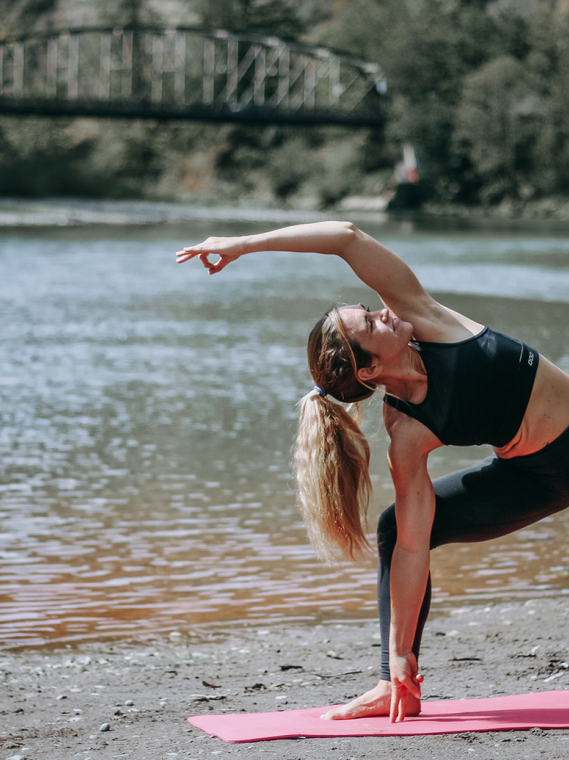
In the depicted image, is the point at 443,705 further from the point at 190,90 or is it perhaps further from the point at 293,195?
the point at 190,90

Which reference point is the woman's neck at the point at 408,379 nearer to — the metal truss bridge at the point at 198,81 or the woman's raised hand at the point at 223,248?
the woman's raised hand at the point at 223,248

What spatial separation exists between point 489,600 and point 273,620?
1.01 m

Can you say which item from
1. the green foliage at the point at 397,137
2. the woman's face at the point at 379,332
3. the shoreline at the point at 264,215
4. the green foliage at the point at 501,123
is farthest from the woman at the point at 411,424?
the green foliage at the point at 501,123

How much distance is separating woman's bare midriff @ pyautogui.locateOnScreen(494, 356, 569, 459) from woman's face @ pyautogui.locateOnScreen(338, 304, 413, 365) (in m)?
0.39

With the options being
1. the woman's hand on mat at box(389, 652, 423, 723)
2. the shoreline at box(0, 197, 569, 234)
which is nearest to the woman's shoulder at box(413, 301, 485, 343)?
the woman's hand on mat at box(389, 652, 423, 723)

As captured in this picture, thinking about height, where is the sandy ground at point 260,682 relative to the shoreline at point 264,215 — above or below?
below

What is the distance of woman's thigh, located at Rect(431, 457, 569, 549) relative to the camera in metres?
3.13

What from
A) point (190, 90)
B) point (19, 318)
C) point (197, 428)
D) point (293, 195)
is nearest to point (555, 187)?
point (293, 195)

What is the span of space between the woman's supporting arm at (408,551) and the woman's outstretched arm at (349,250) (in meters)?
0.38

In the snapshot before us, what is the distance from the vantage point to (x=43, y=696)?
366cm

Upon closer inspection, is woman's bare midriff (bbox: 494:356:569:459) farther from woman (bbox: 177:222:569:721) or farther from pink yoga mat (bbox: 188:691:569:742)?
pink yoga mat (bbox: 188:691:569:742)

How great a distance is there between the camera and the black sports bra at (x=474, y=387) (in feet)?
9.49

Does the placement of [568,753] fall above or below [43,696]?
above

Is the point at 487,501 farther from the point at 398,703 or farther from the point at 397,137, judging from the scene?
the point at 397,137
